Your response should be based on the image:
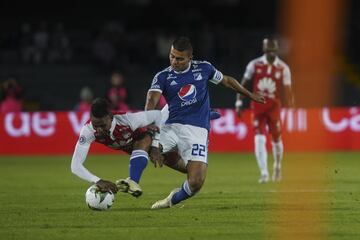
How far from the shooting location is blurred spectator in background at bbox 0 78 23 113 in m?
24.8

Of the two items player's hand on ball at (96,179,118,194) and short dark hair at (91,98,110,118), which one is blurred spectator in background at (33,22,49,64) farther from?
short dark hair at (91,98,110,118)

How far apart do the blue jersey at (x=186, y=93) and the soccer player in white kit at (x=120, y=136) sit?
520mm

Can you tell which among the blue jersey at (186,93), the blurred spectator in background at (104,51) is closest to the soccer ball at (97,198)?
the blue jersey at (186,93)

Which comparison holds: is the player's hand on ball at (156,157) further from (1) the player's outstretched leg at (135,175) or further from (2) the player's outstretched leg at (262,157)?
(2) the player's outstretched leg at (262,157)

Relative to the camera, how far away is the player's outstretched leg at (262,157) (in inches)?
666

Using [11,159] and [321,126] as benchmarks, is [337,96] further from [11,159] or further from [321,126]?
[11,159]

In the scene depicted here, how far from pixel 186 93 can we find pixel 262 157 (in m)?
5.19

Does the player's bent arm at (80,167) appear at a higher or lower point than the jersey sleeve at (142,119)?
lower

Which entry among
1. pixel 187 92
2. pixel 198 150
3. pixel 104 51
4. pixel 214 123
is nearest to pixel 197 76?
pixel 187 92

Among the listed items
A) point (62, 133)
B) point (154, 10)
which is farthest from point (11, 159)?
point (154, 10)

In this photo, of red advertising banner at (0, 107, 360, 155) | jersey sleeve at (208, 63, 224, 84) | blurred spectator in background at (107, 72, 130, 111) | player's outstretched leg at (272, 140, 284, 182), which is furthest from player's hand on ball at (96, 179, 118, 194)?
blurred spectator in background at (107, 72, 130, 111)

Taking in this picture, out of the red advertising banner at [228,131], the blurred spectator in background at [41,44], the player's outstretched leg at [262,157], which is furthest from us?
the blurred spectator in background at [41,44]

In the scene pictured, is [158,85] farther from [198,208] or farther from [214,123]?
[214,123]

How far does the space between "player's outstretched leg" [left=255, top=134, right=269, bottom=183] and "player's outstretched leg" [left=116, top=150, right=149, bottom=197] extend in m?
5.41
